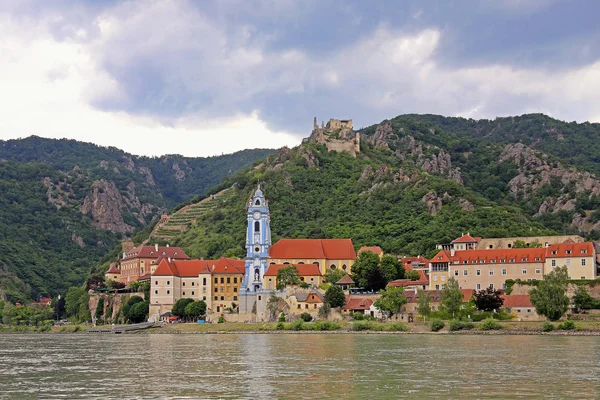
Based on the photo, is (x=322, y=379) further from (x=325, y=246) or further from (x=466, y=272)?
(x=325, y=246)

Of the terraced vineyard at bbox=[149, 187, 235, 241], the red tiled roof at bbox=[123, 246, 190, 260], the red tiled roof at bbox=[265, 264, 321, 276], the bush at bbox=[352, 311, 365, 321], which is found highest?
the terraced vineyard at bbox=[149, 187, 235, 241]

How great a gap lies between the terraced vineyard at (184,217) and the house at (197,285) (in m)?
44.1

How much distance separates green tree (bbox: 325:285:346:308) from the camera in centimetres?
9906

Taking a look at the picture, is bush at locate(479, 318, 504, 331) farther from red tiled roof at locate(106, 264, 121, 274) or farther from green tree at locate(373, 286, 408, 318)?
red tiled roof at locate(106, 264, 121, 274)

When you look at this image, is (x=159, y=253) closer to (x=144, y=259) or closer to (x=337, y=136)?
(x=144, y=259)

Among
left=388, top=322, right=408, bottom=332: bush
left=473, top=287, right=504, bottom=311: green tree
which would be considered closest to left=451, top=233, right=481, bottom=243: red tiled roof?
left=473, top=287, right=504, bottom=311: green tree

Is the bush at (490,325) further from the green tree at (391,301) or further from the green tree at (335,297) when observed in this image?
the green tree at (335,297)

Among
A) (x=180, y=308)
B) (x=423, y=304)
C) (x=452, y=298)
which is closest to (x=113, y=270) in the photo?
(x=180, y=308)

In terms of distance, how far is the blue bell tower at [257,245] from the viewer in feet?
368

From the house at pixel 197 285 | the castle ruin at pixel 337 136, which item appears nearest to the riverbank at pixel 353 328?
the house at pixel 197 285

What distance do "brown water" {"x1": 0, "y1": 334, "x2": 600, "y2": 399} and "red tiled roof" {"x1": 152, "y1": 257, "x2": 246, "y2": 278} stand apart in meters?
37.6

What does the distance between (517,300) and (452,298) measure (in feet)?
23.3

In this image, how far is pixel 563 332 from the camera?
260 feet

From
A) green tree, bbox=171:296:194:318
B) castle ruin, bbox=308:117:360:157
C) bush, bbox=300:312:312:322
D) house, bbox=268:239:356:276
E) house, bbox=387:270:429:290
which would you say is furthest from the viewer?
castle ruin, bbox=308:117:360:157
